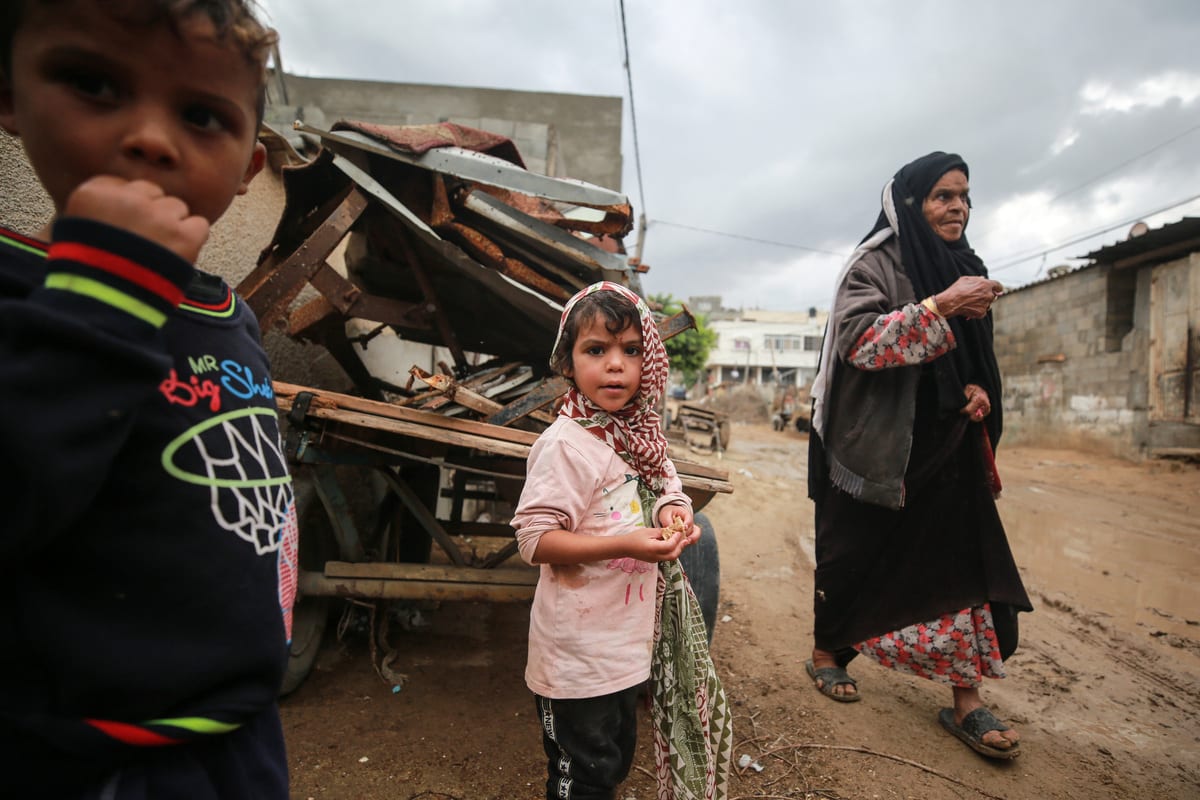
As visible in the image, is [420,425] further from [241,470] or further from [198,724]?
[198,724]

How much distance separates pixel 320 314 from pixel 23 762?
2.44 metres

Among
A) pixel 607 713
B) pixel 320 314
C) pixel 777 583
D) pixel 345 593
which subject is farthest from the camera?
pixel 777 583

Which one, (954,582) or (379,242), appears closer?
(954,582)

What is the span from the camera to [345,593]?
2.22 meters

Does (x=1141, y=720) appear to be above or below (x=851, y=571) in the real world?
below

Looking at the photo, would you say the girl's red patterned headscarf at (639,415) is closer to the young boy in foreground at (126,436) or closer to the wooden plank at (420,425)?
the wooden plank at (420,425)

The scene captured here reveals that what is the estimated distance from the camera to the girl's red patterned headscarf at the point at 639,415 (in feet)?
5.01

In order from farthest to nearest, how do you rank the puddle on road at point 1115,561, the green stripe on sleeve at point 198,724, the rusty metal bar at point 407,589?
the puddle on road at point 1115,561 → the rusty metal bar at point 407,589 → the green stripe on sleeve at point 198,724

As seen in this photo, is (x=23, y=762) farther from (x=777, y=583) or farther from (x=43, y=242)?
(x=777, y=583)

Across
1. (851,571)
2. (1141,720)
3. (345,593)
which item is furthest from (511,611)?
(1141,720)

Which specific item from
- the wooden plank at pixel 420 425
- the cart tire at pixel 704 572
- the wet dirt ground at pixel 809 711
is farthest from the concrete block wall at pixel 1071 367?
the wooden plank at pixel 420 425

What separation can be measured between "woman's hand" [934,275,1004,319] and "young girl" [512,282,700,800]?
3.99 feet

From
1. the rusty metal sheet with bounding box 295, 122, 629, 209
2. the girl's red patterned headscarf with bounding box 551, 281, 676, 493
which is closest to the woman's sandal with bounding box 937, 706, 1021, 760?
the girl's red patterned headscarf with bounding box 551, 281, 676, 493

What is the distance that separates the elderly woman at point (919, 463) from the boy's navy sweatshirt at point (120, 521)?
7.02 ft
